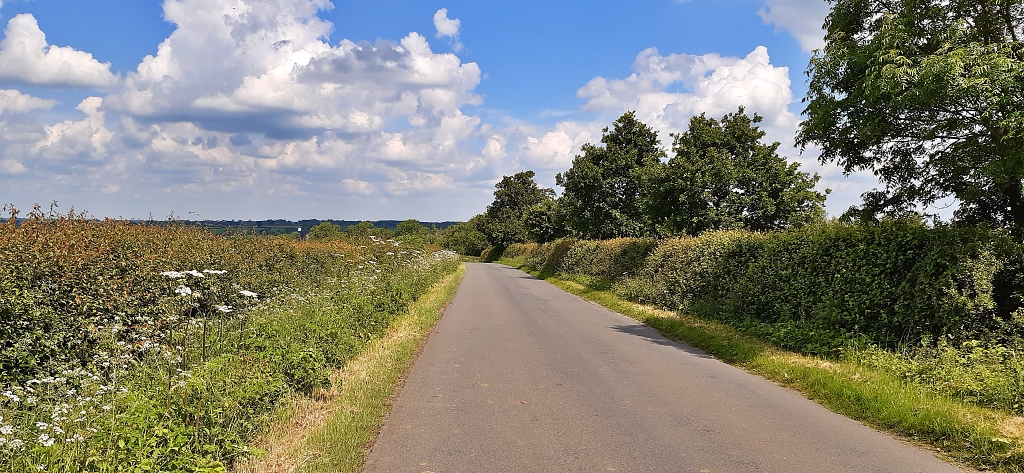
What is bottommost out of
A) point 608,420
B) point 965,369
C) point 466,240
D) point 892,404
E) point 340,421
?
point 340,421

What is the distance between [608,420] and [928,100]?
21.6 ft

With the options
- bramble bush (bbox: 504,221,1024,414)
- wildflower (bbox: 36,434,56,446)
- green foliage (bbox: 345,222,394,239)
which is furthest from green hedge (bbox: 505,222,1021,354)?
green foliage (bbox: 345,222,394,239)

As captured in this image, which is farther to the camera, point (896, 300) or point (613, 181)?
point (613, 181)

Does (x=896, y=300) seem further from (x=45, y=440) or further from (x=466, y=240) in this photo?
(x=466, y=240)

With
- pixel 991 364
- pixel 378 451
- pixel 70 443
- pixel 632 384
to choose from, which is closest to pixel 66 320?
pixel 70 443

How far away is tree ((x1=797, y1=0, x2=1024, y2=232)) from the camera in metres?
8.45

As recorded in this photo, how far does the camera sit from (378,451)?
5621mm

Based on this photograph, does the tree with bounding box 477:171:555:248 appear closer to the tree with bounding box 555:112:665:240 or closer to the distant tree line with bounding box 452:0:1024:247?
the tree with bounding box 555:112:665:240

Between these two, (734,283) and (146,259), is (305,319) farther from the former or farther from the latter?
(734,283)

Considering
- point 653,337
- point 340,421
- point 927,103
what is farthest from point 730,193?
point 340,421

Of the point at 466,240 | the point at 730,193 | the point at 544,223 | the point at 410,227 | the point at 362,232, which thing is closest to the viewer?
the point at 730,193

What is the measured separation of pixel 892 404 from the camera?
6.84 metres

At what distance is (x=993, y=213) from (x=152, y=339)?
42.7 feet

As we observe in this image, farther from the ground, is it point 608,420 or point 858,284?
point 858,284
